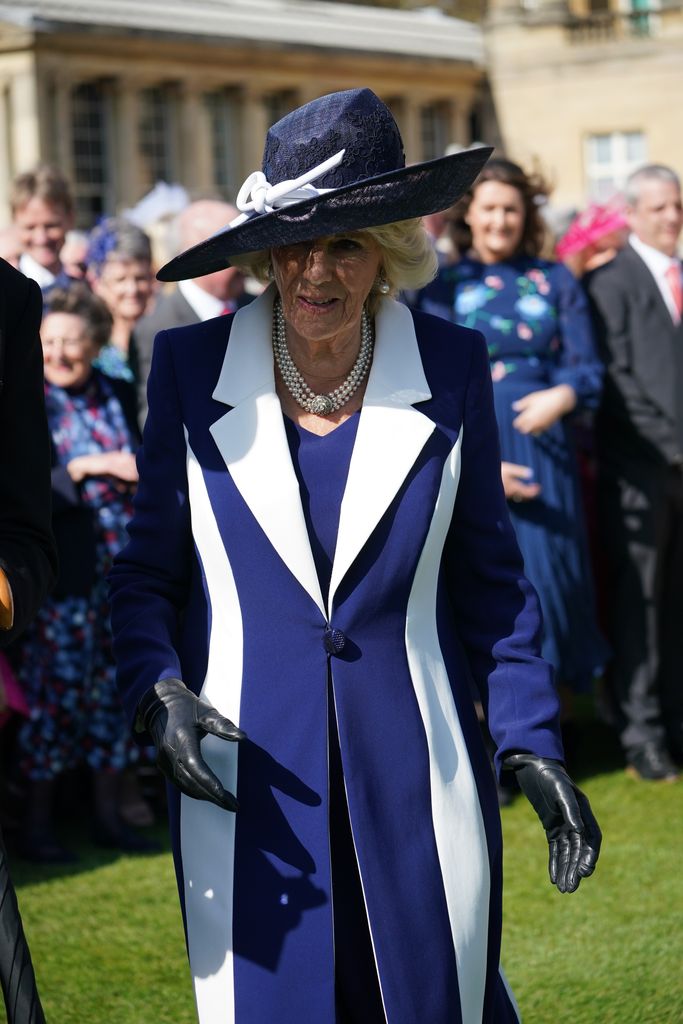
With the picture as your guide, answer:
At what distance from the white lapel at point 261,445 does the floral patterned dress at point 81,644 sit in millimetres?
3183

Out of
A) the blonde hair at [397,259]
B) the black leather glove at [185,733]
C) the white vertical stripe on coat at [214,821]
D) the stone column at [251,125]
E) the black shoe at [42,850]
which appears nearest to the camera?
the black leather glove at [185,733]

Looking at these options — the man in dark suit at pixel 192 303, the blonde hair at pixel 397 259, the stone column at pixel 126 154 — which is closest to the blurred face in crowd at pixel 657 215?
the man in dark suit at pixel 192 303

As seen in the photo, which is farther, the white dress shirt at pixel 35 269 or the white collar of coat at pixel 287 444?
the white dress shirt at pixel 35 269

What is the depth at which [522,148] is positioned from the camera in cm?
4806

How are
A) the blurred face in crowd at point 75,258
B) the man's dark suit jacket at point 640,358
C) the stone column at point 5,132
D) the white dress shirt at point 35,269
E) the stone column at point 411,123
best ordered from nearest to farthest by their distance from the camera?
the man's dark suit jacket at point 640,358 < the white dress shirt at point 35,269 < the blurred face in crowd at point 75,258 < the stone column at point 5,132 < the stone column at point 411,123

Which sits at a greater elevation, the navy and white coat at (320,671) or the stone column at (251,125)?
the stone column at (251,125)

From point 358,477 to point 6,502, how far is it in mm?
602

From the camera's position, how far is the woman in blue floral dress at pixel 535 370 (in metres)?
6.62

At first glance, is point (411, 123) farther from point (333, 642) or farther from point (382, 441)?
point (333, 642)

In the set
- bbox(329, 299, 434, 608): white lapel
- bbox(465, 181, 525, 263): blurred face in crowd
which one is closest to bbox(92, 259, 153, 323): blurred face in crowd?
bbox(465, 181, 525, 263): blurred face in crowd

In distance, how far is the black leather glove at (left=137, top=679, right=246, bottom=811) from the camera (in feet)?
8.98

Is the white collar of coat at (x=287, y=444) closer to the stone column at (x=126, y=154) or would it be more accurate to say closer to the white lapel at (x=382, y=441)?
the white lapel at (x=382, y=441)

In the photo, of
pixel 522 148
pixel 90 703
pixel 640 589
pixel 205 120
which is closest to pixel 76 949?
pixel 90 703

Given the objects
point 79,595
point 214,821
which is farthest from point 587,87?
point 214,821
